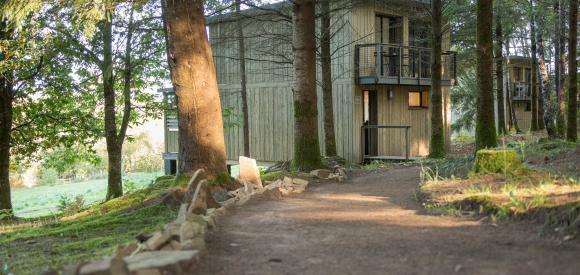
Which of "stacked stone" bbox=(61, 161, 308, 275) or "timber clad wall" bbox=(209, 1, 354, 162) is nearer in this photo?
"stacked stone" bbox=(61, 161, 308, 275)

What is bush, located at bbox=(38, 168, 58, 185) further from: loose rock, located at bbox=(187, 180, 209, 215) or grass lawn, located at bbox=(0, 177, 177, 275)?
loose rock, located at bbox=(187, 180, 209, 215)

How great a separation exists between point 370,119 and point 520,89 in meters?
20.7

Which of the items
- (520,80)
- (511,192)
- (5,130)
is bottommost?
(511,192)

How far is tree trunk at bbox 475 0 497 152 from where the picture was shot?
445 inches

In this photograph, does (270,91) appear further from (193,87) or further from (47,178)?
(47,178)

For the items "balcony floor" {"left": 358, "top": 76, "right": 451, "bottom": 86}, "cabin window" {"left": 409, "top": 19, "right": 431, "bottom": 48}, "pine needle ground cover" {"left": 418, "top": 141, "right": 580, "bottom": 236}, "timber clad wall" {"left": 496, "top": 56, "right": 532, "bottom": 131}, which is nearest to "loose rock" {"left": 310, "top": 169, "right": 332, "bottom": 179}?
"pine needle ground cover" {"left": 418, "top": 141, "right": 580, "bottom": 236}

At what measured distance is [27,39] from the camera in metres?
15.3

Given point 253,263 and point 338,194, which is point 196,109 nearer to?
point 338,194

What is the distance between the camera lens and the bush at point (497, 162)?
26.7 ft

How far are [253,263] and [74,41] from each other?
1430cm

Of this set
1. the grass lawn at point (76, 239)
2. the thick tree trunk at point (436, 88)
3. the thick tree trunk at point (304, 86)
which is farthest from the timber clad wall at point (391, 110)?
the grass lawn at point (76, 239)

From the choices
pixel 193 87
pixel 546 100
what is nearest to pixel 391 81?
pixel 546 100

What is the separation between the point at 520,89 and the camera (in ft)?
125

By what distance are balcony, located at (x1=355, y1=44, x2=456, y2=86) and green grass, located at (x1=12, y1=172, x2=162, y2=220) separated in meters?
10.9
